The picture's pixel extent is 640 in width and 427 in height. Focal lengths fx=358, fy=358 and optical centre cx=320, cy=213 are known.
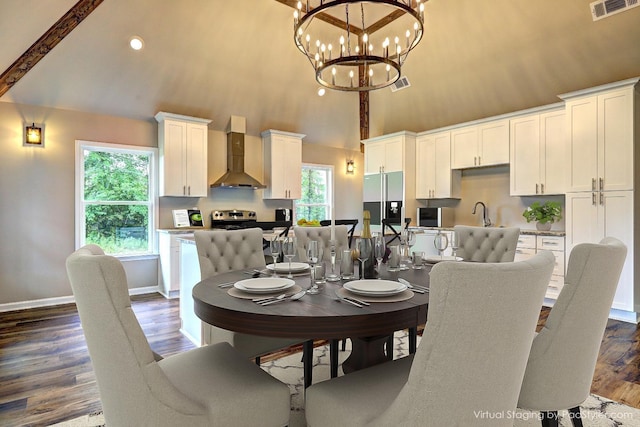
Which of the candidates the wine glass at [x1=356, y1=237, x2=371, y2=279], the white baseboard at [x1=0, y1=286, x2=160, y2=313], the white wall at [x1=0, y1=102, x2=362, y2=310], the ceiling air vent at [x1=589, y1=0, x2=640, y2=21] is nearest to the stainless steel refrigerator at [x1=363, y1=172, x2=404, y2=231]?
the ceiling air vent at [x1=589, y1=0, x2=640, y2=21]

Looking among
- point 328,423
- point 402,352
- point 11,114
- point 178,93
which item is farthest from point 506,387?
point 11,114

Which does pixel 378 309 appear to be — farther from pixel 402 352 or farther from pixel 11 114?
pixel 11 114

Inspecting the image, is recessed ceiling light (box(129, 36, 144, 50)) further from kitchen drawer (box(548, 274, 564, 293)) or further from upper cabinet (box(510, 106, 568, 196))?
kitchen drawer (box(548, 274, 564, 293))

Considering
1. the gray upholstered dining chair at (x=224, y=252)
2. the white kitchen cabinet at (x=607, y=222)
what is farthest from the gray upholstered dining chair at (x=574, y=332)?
the white kitchen cabinet at (x=607, y=222)

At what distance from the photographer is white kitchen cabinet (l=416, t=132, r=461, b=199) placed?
564cm

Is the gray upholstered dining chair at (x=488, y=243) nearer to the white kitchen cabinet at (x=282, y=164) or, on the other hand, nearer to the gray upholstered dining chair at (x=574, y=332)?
the gray upholstered dining chair at (x=574, y=332)

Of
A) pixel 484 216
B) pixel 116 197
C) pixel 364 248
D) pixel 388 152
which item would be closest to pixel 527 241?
pixel 484 216

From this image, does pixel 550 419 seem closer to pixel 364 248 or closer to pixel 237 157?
pixel 364 248

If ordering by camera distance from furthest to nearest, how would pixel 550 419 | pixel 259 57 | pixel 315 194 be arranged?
pixel 315 194 < pixel 259 57 < pixel 550 419

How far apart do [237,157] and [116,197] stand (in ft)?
5.90

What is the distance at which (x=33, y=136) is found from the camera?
13.9 feet

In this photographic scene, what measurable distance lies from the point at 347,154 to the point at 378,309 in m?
6.10

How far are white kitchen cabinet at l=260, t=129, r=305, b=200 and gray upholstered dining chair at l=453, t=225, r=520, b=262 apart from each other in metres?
3.58

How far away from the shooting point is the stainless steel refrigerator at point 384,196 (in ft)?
19.9
